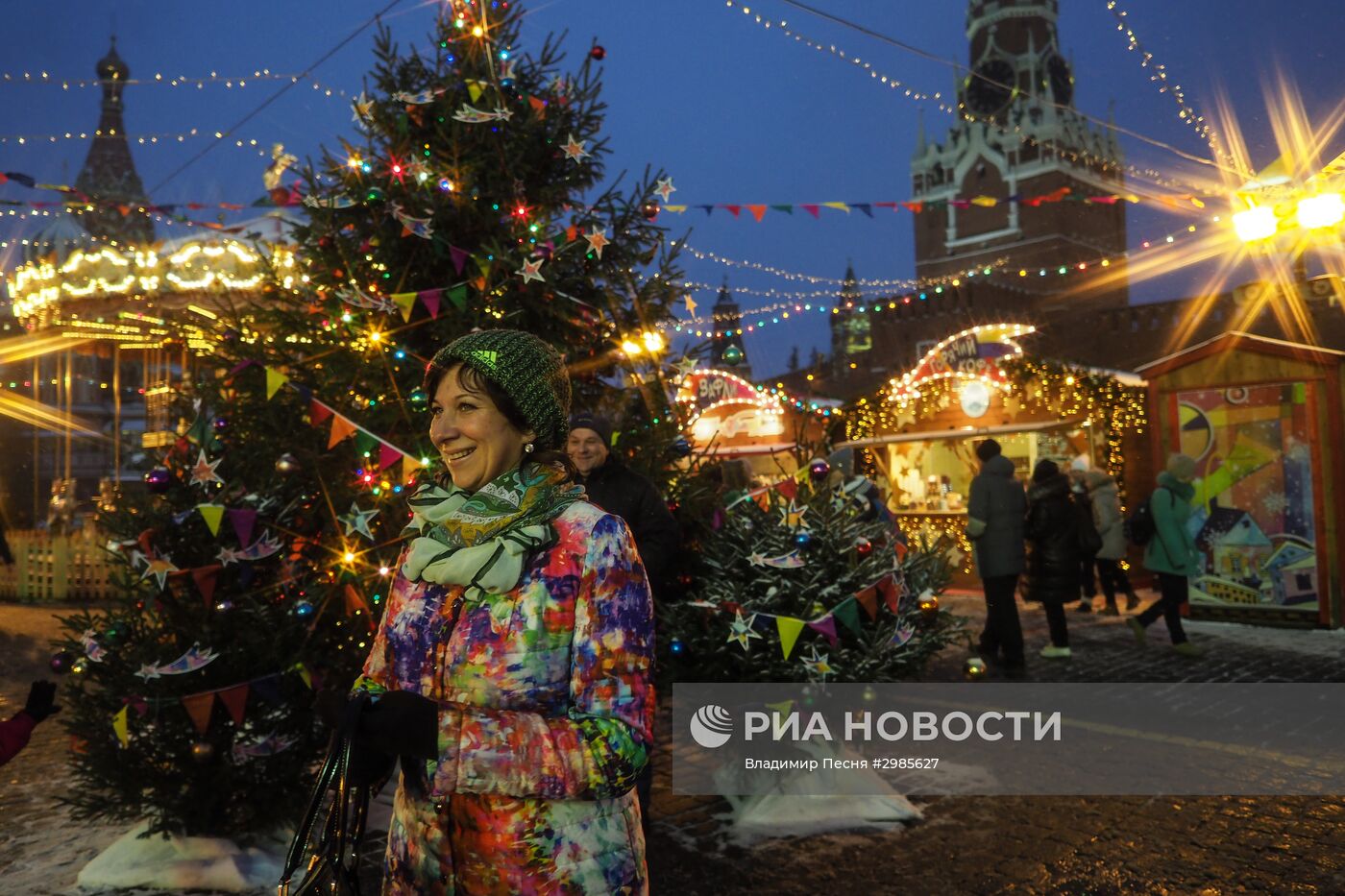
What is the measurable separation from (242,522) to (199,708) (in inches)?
31.2

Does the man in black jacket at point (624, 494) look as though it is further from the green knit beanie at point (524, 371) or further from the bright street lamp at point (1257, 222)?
the bright street lamp at point (1257, 222)

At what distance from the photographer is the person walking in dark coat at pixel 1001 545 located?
25.4ft

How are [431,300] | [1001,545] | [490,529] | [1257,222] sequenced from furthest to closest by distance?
[1257,222] → [1001,545] → [431,300] → [490,529]

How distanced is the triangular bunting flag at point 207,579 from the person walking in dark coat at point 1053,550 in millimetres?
6711

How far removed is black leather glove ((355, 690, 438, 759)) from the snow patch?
2993 mm

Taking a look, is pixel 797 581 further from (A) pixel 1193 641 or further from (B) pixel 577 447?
(A) pixel 1193 641

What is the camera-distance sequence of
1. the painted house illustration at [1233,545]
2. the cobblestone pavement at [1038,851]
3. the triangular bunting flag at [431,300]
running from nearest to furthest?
the cobblestone pavement at [1038,851]
the triangular bunting flag at [431,300]
the painted house illustration at [1233,545]

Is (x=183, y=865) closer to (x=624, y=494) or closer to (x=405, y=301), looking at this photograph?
(x=624, y=494)

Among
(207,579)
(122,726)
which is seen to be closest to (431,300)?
(207,579)

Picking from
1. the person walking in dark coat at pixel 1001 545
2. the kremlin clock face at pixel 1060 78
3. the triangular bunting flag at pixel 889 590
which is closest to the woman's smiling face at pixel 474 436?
the triangular bunting flag at pixel 889 590

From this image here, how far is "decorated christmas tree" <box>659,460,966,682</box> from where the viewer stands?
450 cm

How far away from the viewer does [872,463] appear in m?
15.5

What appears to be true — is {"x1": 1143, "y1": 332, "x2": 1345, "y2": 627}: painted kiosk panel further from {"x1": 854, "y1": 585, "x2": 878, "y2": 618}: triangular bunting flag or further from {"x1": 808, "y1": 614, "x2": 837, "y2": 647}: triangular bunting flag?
{"x1": 808, "y1": 614, "x2": 837, "y2": 647}: triangular bunting flag

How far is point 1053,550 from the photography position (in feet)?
27.5
